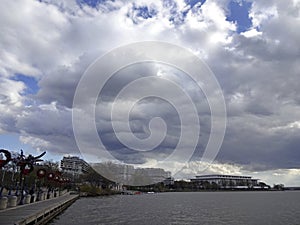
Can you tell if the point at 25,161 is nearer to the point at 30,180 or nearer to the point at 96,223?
the point at 96,223

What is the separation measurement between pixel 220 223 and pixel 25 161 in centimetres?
2689

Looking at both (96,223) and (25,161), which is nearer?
(25,161)

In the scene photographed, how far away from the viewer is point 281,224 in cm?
4950

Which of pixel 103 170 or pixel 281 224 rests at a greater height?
pixel 103 170

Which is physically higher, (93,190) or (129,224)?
(93,190)

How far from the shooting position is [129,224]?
45469 mm

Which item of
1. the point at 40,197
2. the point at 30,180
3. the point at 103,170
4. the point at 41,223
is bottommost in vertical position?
the point at 41,223

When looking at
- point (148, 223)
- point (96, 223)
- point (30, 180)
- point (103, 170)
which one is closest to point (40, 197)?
point (96, 223)

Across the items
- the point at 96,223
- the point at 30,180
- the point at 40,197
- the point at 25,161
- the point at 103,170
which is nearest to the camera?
the point at 25,161

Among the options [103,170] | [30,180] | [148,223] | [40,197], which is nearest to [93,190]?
[103,170]

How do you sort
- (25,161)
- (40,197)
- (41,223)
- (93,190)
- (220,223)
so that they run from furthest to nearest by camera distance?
(93,190)
(40,197)
(220,223)
(25,161)
(41,223)

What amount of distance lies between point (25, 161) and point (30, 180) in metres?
78.1

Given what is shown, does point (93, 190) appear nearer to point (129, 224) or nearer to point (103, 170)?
point (103, 170)

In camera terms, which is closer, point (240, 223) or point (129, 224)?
point (129, 224)
